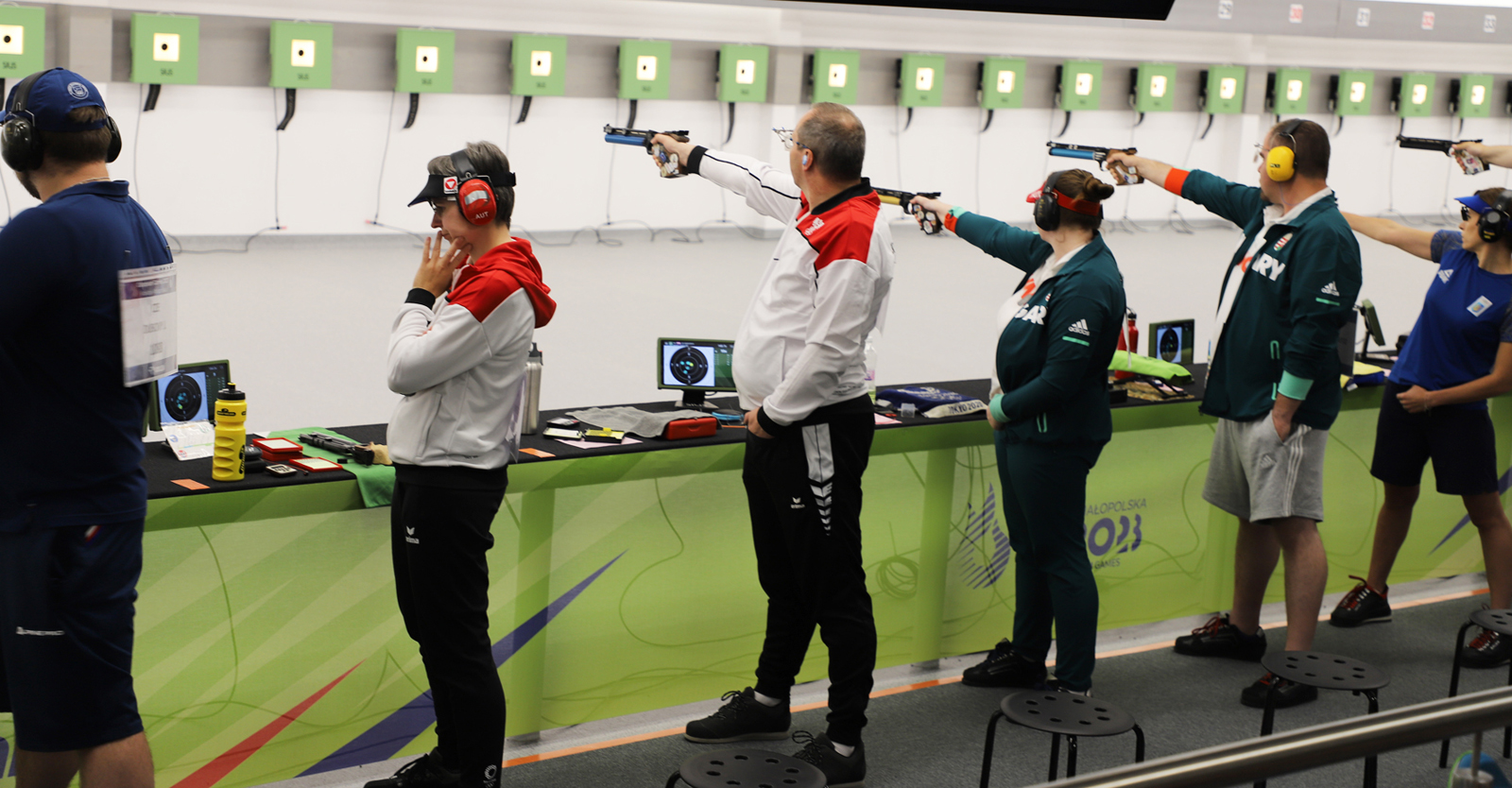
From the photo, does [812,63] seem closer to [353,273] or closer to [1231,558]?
[353,273]

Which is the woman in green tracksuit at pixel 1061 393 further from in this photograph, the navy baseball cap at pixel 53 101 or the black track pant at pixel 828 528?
the navy baseball cap at pixel 53 101

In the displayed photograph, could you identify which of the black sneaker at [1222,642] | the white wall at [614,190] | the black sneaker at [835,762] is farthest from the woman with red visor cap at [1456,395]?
the white wall at [614,190]

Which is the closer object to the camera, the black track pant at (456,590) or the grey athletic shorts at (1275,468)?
the black track pant at (456,590)

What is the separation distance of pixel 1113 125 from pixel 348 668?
11.9m

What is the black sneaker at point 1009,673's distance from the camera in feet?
11.6

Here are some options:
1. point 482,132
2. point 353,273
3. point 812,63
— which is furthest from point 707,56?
point 353,273

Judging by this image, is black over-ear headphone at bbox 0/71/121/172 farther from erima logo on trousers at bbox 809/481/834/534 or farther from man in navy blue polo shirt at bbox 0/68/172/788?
erima logo on trousers at bbox 809/481/834/534

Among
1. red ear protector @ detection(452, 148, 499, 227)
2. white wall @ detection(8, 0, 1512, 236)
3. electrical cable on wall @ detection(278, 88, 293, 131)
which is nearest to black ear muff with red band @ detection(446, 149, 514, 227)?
red ear protector @ detection(452, 148, 499, 227)

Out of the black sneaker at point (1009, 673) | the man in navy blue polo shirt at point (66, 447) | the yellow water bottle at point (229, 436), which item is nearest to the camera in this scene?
the man in navy blue polo shirt at point (66, 447)

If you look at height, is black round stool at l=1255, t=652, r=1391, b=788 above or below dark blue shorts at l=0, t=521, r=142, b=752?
below

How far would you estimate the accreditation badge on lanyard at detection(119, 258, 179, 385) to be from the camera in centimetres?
206

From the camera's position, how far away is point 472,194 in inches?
95.1

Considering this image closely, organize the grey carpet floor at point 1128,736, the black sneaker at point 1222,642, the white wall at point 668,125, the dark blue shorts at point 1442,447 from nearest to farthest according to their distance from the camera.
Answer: the grey carpet floor at point 1128,736 < the black sneaker at point 1222,642 < the dark blue shorts at point 1442,447 < the white wall at point 668,125

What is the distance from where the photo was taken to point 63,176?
210cm
